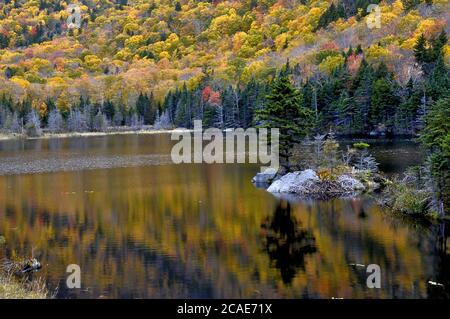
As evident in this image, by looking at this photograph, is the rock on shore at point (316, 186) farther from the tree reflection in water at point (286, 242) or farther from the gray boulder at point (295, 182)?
the tree reflection in water at point (286, 242)

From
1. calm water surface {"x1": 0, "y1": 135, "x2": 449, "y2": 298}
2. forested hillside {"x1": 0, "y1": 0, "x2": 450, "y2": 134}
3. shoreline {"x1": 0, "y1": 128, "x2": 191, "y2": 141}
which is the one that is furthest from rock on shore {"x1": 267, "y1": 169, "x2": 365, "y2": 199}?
shoreline {"x1": 0, "y1": 128, "x2": 191, "y2": 141}

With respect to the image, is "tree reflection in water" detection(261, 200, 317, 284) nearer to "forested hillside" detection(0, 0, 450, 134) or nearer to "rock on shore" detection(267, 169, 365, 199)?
"rock on shore" detection(267, 169, 365, 199)

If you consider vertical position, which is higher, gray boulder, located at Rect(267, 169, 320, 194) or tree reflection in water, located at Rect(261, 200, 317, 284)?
gray boulder, located at Rect(267, 169, 320, 194)

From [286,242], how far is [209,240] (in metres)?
4.28

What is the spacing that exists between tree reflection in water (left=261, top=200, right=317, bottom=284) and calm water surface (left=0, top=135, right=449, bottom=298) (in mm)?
61

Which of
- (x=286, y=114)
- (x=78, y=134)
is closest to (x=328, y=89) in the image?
(x=78, y=134)

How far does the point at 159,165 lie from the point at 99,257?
126 feet

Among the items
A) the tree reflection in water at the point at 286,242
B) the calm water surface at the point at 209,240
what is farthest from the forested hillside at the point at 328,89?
the tree reflection in water at the point at 286,242

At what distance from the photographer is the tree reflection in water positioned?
2796cm

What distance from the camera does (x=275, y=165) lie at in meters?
56.0

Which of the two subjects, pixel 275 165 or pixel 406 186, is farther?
pixel 275 165

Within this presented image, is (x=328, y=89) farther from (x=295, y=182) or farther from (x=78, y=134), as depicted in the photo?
(x=295, y=182)
